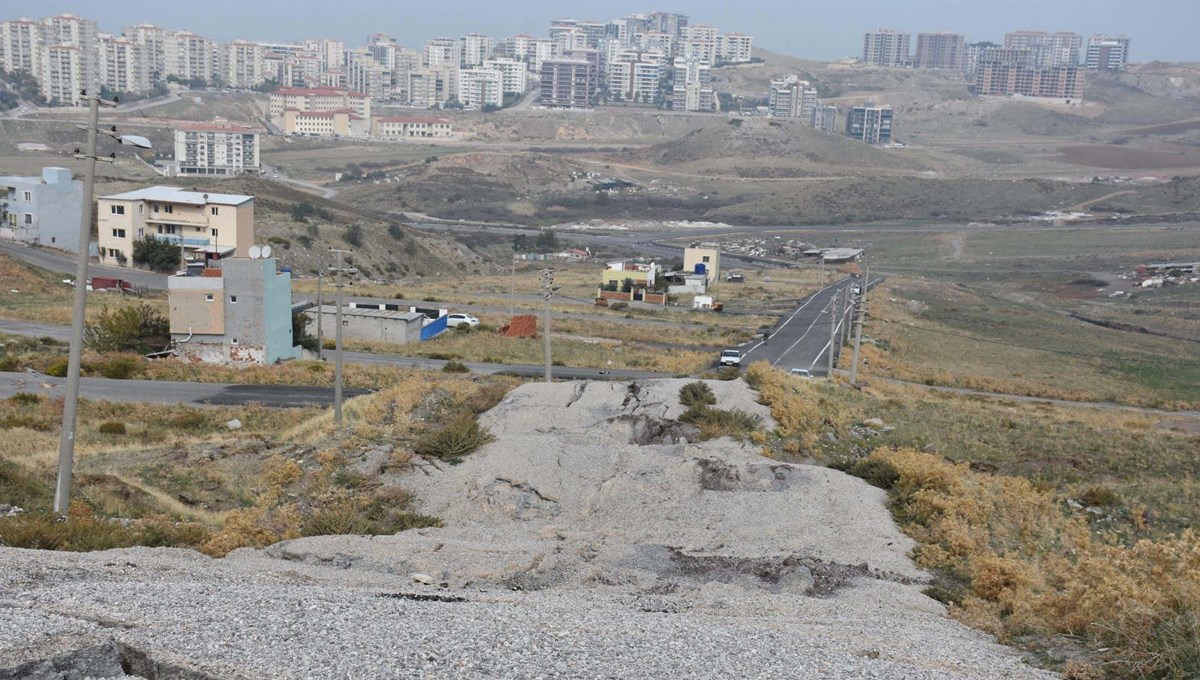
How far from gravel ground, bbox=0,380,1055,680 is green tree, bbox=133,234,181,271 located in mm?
55150

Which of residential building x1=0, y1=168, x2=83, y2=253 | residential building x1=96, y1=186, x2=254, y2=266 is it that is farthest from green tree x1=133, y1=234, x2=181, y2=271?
residential building x1=0, y1=168, x2=83, y2=253

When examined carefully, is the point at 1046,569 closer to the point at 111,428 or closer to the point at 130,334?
the point at 111,428

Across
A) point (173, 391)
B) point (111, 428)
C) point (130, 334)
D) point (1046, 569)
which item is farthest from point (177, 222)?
point (1046, 569)

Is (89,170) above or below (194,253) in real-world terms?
above

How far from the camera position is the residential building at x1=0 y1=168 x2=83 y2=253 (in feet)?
242

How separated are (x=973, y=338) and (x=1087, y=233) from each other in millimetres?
82898

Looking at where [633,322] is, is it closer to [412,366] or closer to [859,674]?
[412,366]

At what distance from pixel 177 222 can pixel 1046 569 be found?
6669 centimetres

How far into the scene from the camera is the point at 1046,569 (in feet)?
53.7

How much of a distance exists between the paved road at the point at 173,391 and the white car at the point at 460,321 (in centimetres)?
1879

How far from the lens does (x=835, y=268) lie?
112m

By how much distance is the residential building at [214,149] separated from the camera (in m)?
148

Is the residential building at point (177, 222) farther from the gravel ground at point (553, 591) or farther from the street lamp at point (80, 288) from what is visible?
the street lamp at point (80, 288)

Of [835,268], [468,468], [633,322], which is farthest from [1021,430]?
[835,268]
